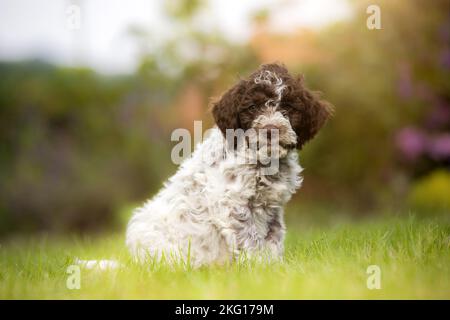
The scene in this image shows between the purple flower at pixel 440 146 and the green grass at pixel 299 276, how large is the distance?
29.1 ft

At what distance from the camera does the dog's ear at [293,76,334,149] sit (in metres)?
6.08

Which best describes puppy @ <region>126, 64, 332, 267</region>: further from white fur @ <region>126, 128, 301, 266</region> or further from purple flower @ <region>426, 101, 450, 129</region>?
Result: purple flower @ <region>426, 101, 450, 129</region>

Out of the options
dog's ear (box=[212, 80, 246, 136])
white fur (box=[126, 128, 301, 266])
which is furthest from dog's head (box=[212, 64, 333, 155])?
white fur (box=[126, 128, 301, 266])

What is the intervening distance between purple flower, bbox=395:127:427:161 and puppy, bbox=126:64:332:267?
388 inches

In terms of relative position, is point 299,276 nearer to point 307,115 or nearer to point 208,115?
point 307,115

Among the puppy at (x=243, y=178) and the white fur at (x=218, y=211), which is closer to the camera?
the puppy at (x=243, y=178)

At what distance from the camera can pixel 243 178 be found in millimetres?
6090

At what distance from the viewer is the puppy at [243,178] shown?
19.4 feet

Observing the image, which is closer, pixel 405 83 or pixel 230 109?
pixel 230 109

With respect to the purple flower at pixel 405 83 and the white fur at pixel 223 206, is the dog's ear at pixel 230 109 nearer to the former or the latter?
the white fur at pixel 223 206

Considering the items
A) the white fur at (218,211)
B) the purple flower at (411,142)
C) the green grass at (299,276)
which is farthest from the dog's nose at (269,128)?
the purple flower at (411,142)

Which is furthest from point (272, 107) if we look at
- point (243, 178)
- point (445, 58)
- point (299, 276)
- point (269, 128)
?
point (445, 58)

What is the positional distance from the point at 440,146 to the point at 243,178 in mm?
10804

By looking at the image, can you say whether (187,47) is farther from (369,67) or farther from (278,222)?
(278,222)
